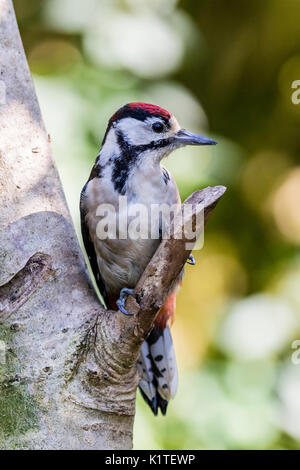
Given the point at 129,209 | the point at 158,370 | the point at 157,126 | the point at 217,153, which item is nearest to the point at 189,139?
the point at 157,126

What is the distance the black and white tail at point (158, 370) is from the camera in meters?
2.94

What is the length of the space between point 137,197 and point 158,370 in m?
0.83

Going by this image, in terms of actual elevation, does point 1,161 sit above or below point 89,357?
above

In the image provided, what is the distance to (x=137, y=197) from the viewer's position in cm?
266

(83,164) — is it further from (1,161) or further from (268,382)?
(268,382)

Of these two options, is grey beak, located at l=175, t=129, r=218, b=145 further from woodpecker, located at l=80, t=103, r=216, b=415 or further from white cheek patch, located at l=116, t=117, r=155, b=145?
white cheek patch, located at l=116, t=117, r=155, b=145

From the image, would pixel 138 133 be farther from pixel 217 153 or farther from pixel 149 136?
pixel 217 153

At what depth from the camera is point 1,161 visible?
2.35 meters

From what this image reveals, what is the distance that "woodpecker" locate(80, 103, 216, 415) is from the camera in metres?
2.68

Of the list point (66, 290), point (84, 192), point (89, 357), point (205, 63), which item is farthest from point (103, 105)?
point (89, 357)

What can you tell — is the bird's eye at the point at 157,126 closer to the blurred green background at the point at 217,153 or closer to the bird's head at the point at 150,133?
the bird's head at the point at 150,133

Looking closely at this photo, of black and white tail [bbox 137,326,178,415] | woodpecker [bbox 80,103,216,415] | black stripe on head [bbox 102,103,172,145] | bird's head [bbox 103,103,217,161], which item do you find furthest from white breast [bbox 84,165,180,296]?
black and white tail [bbox 137,326,178,415]

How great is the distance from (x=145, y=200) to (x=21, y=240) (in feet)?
1.90

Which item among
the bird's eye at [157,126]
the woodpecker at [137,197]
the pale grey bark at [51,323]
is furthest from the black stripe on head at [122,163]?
the pale grey bark at [51,323]
